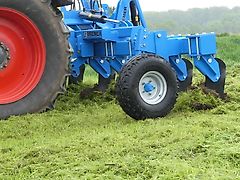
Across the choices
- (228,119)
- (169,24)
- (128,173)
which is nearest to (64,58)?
(228,119)

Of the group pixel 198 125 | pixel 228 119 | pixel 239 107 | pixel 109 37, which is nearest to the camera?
pixel 198 125

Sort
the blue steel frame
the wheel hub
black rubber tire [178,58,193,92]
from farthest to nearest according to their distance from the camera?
1. black rubber tire [178,58,193,92]
2. the blue steel frame
3. the wheel hub

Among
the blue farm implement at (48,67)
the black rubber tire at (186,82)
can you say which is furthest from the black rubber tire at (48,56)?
the black rubber tire at (186,82)

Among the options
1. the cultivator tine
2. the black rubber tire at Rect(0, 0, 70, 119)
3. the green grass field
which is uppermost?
the black rubber tire at Rect(0, 0, 70, 119)

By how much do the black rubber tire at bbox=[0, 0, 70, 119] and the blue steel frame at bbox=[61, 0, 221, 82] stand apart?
82 cm

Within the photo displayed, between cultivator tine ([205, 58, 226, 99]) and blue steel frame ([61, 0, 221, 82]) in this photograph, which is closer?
blue steel frame ([61, 0, 221, 82])

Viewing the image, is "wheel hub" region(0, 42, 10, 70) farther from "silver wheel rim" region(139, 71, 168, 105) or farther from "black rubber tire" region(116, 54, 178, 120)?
"silver wheel rim" region(139, 71, 168, 105)

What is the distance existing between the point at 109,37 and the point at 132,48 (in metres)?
0.28

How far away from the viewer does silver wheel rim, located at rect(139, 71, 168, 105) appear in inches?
204

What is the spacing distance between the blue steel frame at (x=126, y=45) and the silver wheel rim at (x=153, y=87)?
0.47m

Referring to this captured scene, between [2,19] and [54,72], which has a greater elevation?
[2,19]

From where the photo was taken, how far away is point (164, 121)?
15.8 ft

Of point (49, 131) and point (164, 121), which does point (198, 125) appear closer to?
point (164, 121)

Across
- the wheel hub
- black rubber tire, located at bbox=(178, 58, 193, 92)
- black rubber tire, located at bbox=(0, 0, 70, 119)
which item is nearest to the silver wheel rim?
Answer: black rubber tire, located at bbox=(0, 0, 70, 119)
